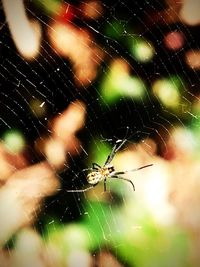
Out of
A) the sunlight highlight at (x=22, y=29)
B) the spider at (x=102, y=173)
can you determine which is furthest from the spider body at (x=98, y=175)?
the sunlight highlight at (x=22, y=29)

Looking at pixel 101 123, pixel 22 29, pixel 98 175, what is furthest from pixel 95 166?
pixel 22 29

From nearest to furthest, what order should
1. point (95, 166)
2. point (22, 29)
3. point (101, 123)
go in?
point (22, 29)
point (101, 123)
point (95, 166)

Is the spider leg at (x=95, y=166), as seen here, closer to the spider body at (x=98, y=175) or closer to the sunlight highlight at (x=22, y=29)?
the spider body at (x=98, y=175)

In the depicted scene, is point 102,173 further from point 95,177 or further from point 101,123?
point 101,123

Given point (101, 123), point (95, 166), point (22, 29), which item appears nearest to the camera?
point (22, 29)

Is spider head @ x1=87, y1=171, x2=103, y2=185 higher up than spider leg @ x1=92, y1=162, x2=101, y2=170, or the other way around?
spider leg @ x1=92, y1=162, x2=101, y2=170

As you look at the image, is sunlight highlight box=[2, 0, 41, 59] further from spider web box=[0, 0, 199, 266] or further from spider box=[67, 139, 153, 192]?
spider box=[67, 139, 153, 192]

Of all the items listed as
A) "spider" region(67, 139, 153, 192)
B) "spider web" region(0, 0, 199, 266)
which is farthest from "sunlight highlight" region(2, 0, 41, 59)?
"spider" region(67, 139, 153, 192)

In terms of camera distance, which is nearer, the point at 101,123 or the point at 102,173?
the point at 101,123
